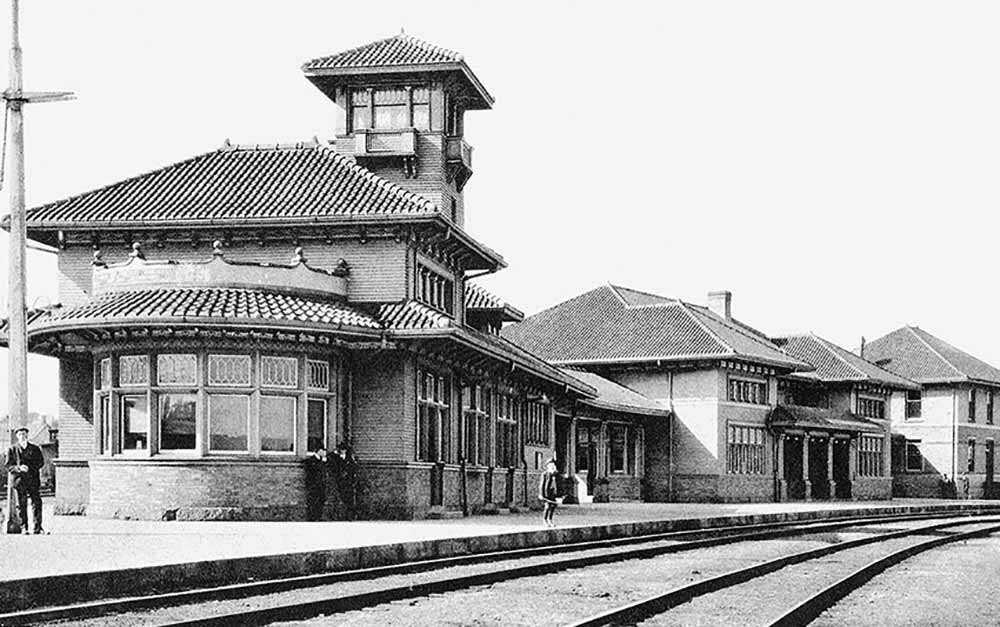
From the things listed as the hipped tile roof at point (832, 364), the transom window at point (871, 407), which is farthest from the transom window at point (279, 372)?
the transom window at point (871, 407)

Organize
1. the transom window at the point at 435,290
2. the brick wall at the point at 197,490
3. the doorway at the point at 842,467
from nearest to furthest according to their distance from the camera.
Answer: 1. the brick wall at the point at 197,490
2. the transom window at the point at 435,290
3. the doorway at the point at 842,467

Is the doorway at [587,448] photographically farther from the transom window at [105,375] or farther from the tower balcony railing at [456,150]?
the transom window at [105,375]

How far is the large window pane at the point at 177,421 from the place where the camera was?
25062 mm

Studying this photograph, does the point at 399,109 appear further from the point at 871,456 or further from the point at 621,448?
the point at 871,456

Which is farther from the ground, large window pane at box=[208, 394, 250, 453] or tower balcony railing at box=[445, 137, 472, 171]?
tower balcony railing at box=[445, 137, 472, 171]

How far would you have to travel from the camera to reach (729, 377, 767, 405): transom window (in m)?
53.2

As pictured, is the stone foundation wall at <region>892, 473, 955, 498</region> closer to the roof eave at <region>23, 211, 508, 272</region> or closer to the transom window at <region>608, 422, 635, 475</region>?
the transom window at <region>608, 422, 635, 475</region>

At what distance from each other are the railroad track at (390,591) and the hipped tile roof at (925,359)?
48376mm

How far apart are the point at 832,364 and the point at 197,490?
42341mm

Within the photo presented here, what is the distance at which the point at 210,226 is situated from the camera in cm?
2764

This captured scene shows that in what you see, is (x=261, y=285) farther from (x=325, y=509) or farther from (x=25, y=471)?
(x=25, y=471)

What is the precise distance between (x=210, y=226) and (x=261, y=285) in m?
2.13

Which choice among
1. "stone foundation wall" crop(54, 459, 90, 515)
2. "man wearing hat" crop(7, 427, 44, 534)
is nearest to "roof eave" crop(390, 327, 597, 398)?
"stone foundation wall" crop(54, 459, 90, 515)

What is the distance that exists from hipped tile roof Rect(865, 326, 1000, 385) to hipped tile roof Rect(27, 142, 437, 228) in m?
45.4
